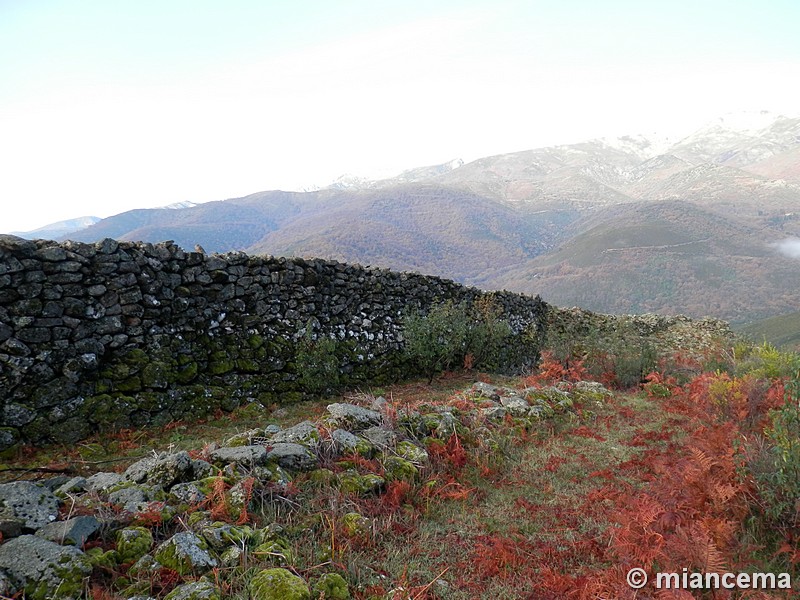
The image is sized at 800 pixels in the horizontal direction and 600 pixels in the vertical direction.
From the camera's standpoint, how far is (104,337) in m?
7.57

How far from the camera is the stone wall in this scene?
682cm

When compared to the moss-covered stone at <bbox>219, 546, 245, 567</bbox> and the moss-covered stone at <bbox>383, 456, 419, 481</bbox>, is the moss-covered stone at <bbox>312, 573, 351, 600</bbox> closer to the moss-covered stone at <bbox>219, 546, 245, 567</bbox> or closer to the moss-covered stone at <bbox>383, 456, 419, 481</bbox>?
the moss-covered stone at <bbox>219, 546, 245, 567</bbox>

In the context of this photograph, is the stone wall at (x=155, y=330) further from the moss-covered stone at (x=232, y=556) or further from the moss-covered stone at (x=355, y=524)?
the moss-covered stone at (x=355, y=524)

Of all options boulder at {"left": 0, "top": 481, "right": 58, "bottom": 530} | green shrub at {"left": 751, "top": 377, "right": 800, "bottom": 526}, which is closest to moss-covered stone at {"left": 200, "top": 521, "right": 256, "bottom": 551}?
boulder at {"left": 0, "top": 481, "right": 58, "bottom": 530}

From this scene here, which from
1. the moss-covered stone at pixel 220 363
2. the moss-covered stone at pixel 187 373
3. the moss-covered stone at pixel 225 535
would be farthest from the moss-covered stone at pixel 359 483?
the moss-covered stone at pixel 220 363

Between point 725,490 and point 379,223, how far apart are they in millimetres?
143990

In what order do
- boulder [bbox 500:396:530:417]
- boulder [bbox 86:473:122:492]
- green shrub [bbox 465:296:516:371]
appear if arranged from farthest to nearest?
green shrub [bbox 465:296:516:371], boulder [bbox 500:396:530:417], boulder [bbox 86:473:122:492]

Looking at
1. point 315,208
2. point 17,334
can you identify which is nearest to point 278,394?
point 17,334

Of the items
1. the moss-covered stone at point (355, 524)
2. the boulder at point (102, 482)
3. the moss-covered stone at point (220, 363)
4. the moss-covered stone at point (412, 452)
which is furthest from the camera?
the moss-covered stone at point (220, 363)

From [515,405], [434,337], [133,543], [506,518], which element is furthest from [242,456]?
[434,337]

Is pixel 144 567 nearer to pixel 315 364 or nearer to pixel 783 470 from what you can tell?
pixel 783 470

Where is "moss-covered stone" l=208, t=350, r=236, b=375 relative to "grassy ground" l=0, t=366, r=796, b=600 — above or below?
above

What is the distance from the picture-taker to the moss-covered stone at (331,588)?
121 inches

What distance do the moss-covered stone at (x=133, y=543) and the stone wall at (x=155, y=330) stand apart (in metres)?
4.62
